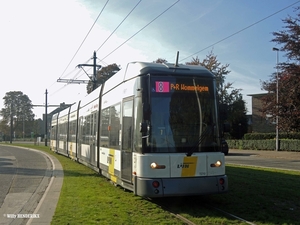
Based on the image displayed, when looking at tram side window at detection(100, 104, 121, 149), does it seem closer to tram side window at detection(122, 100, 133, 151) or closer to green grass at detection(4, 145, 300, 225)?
tram side window at detection(122, 100, 133, 151)

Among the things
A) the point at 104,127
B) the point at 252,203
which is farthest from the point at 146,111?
the point at 104,127

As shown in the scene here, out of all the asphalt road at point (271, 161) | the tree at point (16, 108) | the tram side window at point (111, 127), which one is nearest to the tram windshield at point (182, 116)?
the tram side window at point (111, 127)

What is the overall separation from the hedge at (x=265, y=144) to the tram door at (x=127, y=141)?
3092 centimetres

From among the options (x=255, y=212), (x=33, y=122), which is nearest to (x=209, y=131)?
(x=255, y=212)

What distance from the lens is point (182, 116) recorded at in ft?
30.4

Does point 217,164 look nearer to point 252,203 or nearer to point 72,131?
point 252,203

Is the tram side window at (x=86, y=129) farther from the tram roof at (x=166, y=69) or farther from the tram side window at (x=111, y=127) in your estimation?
the tram roof at (x=166, y=69)

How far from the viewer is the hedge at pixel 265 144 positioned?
38.4m

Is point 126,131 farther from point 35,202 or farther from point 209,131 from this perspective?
point 35,202

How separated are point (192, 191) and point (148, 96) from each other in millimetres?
2330

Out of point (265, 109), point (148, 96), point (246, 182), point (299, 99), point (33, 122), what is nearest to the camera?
point (148, 96)

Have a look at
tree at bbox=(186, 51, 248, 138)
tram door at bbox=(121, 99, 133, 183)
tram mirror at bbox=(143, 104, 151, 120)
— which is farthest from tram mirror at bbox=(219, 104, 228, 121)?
tree at bbox=(186, 51, 248, 138)

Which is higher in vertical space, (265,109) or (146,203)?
(265,109)

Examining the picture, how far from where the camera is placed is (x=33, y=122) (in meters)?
115
